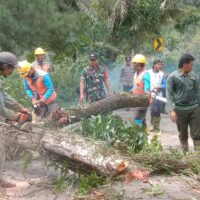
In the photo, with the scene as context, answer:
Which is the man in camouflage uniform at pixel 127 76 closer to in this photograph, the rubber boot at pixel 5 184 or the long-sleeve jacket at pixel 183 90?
the long-sleeve jacket at pixel 183 90

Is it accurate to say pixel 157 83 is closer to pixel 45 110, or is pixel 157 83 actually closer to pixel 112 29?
pixel 45 110

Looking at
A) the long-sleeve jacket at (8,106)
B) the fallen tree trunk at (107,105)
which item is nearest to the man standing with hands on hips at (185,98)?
the fallen tree trunk at (107,105)

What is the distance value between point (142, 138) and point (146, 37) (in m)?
13.0

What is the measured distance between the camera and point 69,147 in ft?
21.9

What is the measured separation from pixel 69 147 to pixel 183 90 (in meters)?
2.42

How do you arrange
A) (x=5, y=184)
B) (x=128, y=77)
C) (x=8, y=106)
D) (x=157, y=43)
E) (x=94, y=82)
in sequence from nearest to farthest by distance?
(x=5, y=184) < (x=8, y=106) < (x=94, y=82) < (x=128, y=77) < (x=157, y=43)

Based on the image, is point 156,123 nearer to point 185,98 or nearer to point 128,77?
point 185,98

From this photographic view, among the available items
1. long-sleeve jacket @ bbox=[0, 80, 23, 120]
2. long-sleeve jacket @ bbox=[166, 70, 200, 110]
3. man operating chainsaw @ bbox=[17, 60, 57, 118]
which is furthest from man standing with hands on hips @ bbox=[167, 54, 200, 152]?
long-sleeve jacket @ bbox=[0, 80, 23, 120]

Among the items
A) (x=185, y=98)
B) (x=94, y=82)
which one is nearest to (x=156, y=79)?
(x=94, y=82)

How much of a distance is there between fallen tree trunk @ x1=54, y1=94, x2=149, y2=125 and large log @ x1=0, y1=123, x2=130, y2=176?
1411 mm

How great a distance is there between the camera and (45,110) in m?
9.30

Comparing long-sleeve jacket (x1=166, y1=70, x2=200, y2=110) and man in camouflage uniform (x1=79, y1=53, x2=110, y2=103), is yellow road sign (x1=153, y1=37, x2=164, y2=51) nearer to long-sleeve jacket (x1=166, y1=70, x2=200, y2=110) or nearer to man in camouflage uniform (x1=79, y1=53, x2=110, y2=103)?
man in camouflage uniform (x1=79, y1=53, x2=110, y2=103)

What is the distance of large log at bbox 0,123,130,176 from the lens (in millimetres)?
6359

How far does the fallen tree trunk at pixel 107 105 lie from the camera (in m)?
9.20
